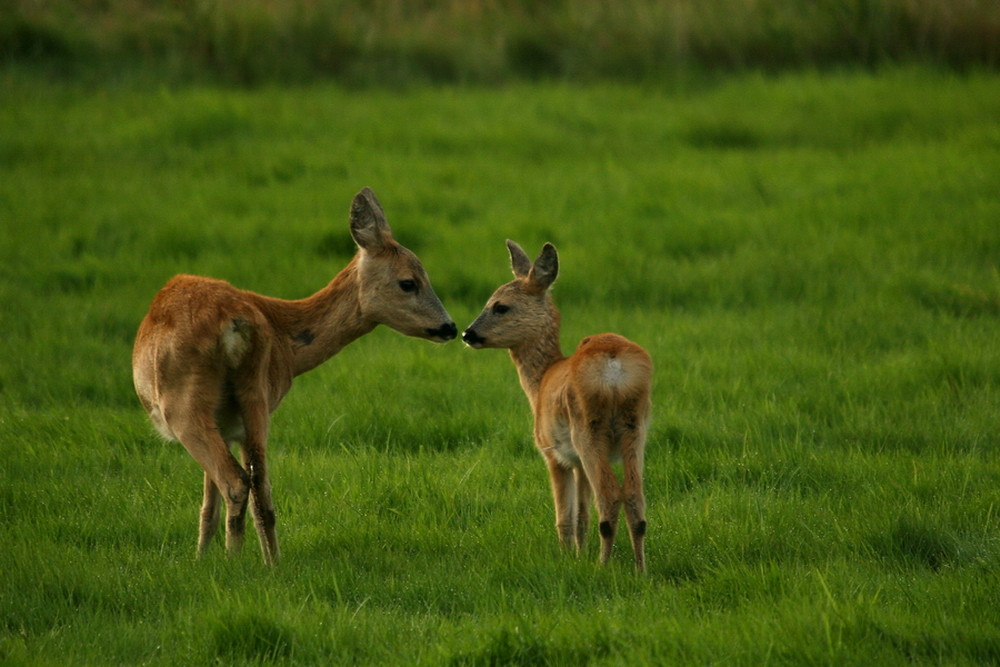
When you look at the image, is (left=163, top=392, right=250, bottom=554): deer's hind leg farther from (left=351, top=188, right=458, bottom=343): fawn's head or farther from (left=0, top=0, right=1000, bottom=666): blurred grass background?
(left=351, top=188, right=458, bottom=343): fawn's head

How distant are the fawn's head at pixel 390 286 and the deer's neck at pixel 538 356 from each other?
1.42ft

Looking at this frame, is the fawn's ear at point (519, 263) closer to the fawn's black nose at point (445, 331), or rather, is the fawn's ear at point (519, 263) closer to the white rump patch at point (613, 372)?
the fawn's black nose at point (445, 331)

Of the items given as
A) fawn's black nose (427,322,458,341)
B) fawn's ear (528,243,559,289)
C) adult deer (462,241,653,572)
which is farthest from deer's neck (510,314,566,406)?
fawn's black nose (427,322,458,341)

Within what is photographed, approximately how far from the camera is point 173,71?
1633 cm

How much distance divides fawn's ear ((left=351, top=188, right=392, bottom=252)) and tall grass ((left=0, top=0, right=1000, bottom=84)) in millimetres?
9927

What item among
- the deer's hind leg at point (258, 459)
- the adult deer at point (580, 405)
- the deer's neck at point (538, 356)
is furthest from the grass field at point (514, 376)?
the deer's neck at point (538, 356)

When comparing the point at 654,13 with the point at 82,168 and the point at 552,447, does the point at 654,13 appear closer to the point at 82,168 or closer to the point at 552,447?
the point at 82,168

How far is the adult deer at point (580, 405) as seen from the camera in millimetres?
6035

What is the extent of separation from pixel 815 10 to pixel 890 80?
79.3 inches

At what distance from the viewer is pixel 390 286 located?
7.21m

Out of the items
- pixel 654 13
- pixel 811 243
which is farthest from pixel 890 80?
pixel 811 243

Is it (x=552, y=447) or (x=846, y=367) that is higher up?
(x=552, y=447)

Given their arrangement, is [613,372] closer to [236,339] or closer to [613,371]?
[613,371]

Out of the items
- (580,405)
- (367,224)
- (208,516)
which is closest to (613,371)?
(580,405)
